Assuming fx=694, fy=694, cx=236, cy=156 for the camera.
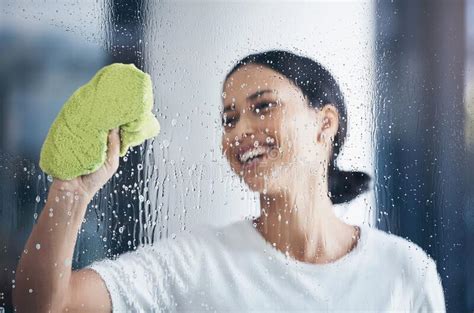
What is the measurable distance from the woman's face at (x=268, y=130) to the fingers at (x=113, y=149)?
0.19 metres

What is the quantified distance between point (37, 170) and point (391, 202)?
2.11 feet

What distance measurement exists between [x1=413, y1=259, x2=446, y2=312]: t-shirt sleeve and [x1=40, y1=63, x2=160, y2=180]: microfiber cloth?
0.57 metres

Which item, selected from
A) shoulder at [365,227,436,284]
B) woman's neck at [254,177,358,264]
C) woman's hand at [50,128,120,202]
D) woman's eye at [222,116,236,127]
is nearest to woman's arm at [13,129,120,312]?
woman's hand at [50,128,120,202]

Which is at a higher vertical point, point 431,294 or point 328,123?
point 328,123

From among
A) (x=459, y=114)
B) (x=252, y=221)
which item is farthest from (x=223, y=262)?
(x=459, y=114)

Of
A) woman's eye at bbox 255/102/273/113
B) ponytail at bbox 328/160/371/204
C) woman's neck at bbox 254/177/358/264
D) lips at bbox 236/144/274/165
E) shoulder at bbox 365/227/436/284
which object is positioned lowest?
shoulder at bbox 365/227/436/284

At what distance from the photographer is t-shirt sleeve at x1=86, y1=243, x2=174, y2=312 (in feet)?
4.00

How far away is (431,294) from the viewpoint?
1.28 meters

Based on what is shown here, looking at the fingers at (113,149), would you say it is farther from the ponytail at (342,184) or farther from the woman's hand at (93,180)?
the ponytail at (342,184)

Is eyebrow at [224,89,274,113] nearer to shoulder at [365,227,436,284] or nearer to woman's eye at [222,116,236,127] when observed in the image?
woman's eye at [222,116,236,127]

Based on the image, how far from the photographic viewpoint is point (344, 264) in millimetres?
1260

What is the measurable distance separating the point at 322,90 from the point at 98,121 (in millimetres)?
409

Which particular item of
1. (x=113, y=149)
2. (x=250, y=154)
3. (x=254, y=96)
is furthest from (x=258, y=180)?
(x=113, y=149)

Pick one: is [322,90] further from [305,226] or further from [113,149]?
[113,149]
